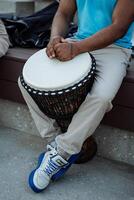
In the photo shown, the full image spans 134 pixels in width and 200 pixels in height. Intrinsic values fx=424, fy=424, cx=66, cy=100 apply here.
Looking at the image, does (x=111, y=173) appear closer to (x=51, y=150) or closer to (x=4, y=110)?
(x=51, y=150)

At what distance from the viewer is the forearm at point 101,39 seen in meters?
2.27

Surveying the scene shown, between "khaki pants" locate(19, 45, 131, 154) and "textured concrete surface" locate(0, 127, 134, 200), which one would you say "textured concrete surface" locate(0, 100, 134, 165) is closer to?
"textured concrete surface" locate(0, 127, 134, 200)

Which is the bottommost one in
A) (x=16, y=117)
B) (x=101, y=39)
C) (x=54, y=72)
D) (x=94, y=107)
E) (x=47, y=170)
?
(x=16, y=117)

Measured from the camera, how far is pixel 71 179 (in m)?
2.44

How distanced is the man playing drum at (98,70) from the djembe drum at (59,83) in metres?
0.04

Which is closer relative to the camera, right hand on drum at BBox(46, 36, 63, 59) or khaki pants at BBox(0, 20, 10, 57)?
right hand on drum at BBox(46, 36, 63, 59)

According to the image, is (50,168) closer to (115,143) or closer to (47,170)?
(47,170)

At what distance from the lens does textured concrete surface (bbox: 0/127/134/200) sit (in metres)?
2.29

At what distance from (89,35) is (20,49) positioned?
0.76 metres

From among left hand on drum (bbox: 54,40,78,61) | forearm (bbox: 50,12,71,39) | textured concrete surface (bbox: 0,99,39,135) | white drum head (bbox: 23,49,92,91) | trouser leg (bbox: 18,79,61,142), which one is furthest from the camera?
textured concrete surface (bbox: 0,99,39,135)

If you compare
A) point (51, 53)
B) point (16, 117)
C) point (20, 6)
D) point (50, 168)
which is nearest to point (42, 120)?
point (50, 168)

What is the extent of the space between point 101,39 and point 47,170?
2.52 feet

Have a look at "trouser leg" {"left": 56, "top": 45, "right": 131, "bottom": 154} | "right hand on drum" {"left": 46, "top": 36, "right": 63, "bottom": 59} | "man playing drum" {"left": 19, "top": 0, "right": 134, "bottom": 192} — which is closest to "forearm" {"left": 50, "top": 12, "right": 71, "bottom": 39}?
"man playing drum" {"left": 19, "top": 0, "right": 134, "bottom": 192}

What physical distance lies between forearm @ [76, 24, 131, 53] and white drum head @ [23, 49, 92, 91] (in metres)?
0.05
